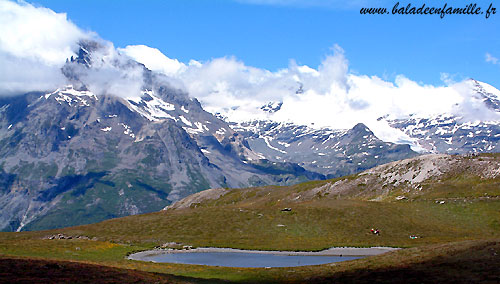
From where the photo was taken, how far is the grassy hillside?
5888 cm

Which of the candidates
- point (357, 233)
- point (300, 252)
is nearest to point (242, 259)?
point (300, 252)

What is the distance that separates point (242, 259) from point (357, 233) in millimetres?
35010

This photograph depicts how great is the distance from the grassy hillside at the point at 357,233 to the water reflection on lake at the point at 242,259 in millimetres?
7596

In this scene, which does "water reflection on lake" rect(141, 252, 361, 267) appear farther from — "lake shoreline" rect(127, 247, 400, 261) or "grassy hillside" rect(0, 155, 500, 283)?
"grassy hillside" rect(0, 155, 500, 283)

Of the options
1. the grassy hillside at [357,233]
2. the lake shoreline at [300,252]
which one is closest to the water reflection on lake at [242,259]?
the lake shoreline at [300,252]

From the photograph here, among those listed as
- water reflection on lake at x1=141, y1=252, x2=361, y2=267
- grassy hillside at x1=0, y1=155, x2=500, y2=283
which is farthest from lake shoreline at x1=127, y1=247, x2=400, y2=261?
grassy hillside at x1=0, y1=155, x2=500, y2=283

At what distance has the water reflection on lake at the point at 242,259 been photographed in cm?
8050

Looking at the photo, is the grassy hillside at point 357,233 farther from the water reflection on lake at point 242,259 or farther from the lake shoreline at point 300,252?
the water reflection on lake at point 242,259

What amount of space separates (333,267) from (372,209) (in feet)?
221

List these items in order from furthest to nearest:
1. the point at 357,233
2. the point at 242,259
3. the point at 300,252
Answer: the point at 357,233 → the point at 300,252 → the point at 242,259

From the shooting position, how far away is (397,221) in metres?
118

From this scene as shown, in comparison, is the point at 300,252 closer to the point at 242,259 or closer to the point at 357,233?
the point at 242,259

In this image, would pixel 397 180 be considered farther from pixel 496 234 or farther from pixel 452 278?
pixel 452 278

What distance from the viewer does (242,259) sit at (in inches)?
3455
